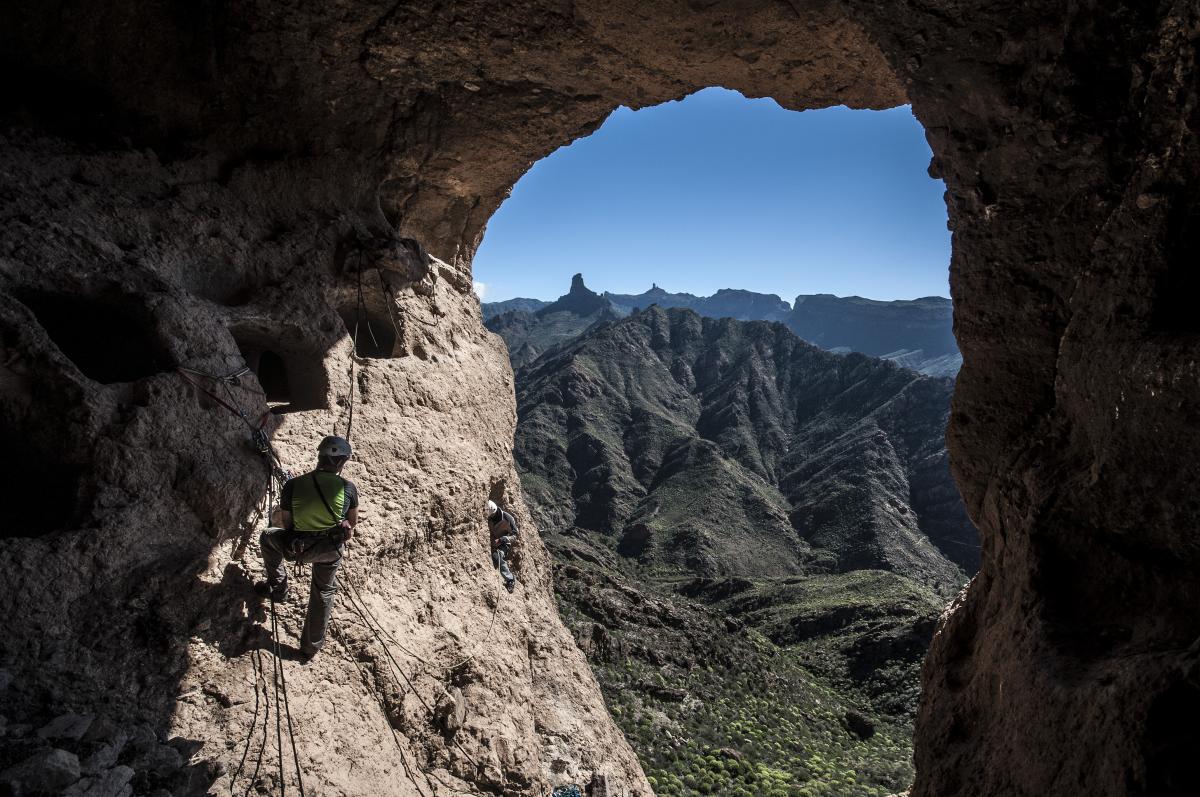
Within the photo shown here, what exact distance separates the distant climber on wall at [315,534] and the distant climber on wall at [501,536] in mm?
3891

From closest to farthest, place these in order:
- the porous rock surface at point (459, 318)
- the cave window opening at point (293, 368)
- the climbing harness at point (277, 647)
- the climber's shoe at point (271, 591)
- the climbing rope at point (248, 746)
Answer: the porous rock surface at point (459, 318)
the climbing rope at point (248, 746)
the climbing harness at point (277, 647)
the climber's shoe at point (271, 591)
the cave window opening at point (293, 368)

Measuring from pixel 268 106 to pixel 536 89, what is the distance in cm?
349

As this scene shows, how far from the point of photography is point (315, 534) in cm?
575

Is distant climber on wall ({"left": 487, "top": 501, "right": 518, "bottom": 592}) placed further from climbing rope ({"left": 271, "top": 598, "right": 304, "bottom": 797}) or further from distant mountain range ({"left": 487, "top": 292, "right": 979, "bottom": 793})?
distant mountain range ({"left": 487, "top": 292, "right": 979, "bottom": 793})

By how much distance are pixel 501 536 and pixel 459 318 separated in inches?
138

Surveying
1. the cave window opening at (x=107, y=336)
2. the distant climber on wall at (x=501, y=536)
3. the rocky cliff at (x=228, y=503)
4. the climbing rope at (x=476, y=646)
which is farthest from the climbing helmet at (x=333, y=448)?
the distant climber on wall at (x=501, y=536)

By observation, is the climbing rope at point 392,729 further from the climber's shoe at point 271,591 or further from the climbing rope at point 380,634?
the climber's shoe at point 271,591

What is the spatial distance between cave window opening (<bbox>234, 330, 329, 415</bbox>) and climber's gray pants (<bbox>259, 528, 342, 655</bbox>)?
233cm

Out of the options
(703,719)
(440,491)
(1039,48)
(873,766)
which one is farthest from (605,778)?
(873,766)

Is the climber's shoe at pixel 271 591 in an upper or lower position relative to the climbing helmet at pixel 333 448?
lower

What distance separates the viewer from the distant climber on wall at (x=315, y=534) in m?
5.71

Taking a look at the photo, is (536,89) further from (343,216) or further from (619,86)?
(343,216)

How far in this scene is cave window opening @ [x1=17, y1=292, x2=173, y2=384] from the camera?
618 centimetres

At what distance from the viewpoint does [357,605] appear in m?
6.66
